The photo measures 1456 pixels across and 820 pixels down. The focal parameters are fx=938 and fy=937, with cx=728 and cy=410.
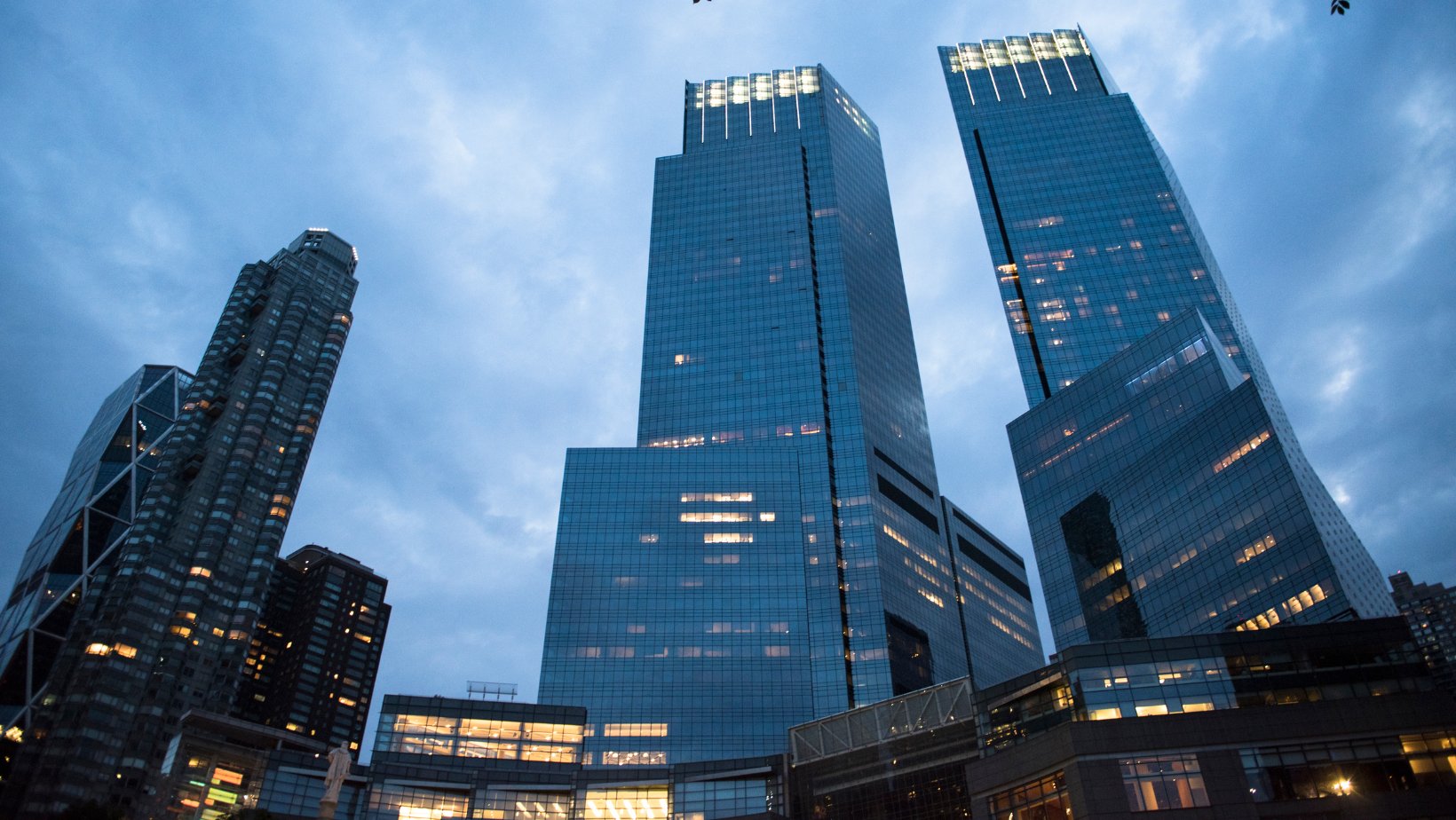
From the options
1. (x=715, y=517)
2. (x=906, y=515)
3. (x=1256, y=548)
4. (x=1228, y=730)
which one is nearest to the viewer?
(x=1228, y=730)

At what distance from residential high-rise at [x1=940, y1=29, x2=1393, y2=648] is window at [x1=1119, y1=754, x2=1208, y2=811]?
1609 inches

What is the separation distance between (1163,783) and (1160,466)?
219ft

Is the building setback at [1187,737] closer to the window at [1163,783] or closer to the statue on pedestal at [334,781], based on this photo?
the window at [1163,783]

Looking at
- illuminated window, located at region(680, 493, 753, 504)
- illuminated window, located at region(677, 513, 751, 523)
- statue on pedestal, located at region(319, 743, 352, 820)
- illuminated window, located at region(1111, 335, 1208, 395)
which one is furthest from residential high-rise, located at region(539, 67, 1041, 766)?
statue on pedestal, located at region(319, 743, 352, 820)

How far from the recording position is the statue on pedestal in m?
56.0

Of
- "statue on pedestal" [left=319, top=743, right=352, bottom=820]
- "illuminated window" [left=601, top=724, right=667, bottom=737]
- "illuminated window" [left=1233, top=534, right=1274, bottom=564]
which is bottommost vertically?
"statue on pedestal" [left=319, top=743, right=352, bottom=820]

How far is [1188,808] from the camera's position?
6650 cm

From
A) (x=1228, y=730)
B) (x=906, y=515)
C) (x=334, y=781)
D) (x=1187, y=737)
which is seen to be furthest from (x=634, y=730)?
(x=1228, y=730)

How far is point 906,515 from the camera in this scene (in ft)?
617

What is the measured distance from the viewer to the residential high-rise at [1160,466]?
106m

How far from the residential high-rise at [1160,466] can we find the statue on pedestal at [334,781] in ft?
307

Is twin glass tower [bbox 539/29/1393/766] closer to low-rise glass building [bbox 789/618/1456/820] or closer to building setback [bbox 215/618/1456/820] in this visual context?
low-rise glass building [bbox 789/618/1456/820]

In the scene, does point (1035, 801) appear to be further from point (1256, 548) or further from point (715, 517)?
point (715, 517)

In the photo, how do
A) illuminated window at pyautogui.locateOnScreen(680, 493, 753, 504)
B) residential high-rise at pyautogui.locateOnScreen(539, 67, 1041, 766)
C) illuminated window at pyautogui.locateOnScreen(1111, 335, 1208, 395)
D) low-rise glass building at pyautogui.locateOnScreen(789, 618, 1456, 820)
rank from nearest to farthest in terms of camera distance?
low-rise glass building at pyautogui.locateOnScreen(789, 618, 1456, 820), illuminated window at pyautogui.locateOnScreen(1111, 335, 1208, 395), residential high-rise at pyautogui.locateOnScreen(539, 67, 1041, 766), illuminated window at pyautogui.locateOnScreen(680, 493, 753, 504)
